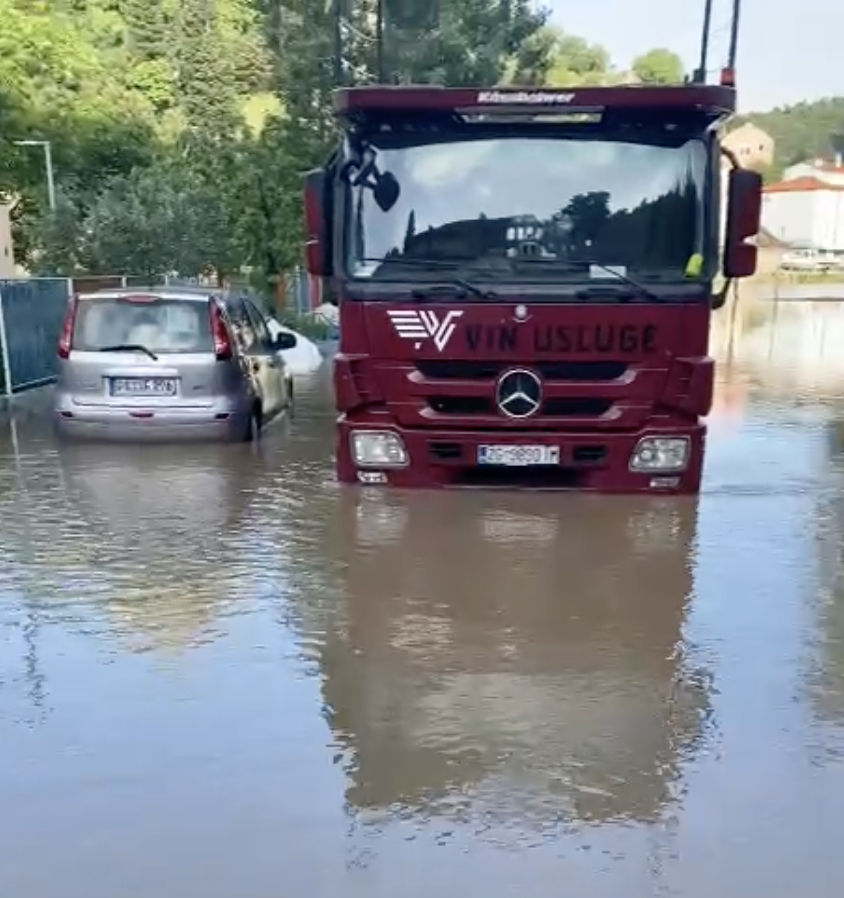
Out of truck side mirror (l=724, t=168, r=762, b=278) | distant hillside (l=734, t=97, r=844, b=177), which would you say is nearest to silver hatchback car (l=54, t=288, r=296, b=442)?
truck side mirror (l=724, t=168, r=762, b=278)

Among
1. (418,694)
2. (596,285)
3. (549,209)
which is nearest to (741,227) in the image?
(596,285)

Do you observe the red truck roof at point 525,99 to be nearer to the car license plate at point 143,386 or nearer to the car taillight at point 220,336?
the car taillight at point 220,336

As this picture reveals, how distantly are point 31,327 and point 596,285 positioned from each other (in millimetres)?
10417

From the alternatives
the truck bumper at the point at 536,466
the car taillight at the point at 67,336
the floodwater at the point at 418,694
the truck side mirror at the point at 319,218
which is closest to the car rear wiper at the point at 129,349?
the car taillight at the point at 67,336

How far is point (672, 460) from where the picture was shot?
341 inches

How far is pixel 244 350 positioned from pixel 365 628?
6.25 metres

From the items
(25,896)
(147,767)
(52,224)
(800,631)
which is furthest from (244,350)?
(52,224)

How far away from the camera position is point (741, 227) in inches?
326

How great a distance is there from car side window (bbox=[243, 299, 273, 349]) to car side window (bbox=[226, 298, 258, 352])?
0.12m

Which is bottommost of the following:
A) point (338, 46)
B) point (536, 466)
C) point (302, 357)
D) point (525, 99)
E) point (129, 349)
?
point (302, 357)

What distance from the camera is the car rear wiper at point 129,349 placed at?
11.5 m

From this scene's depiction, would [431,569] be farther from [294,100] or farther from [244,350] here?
[294,100]

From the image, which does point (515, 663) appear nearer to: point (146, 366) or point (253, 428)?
point (146, 366)

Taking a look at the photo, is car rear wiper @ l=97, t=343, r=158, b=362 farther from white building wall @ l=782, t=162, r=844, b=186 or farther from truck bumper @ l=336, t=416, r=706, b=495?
white building wall @ l=782, t=162, r=844, b=186
